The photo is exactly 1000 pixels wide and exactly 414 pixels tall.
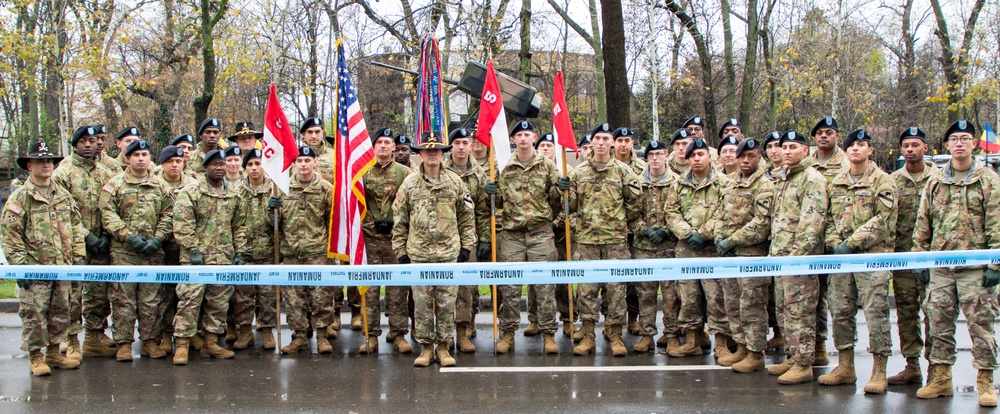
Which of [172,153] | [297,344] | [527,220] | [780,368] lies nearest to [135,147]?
[172,153]

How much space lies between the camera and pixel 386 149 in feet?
29.2

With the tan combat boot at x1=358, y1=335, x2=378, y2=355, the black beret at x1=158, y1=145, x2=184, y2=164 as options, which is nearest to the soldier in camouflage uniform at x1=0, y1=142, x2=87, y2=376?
the black beret at x1=158, y1=145, x2=184, y2=164

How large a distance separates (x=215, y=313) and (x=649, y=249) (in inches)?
170

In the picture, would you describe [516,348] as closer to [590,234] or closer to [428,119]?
[590,234]

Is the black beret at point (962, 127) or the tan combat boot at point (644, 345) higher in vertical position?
the black beret at point (962, 127)

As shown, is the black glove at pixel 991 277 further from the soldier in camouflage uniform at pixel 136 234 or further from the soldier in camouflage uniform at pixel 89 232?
the soldier in camouflage uniform at pixel 89 232

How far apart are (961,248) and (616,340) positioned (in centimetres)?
314

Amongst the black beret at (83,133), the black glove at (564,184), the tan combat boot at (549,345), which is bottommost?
the tan combat boot at (549,345)

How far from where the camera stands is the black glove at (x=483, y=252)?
8633 mm

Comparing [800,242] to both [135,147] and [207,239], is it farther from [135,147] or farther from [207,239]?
[135,147]

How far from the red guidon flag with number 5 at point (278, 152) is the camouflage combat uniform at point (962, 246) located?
18.5ft

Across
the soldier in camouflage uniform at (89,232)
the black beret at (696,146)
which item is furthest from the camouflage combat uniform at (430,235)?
the soldier in camouflage uniform at (89,232)

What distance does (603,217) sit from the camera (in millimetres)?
8398

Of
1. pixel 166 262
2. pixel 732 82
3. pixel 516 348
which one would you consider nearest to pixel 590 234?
pixel 516 348
